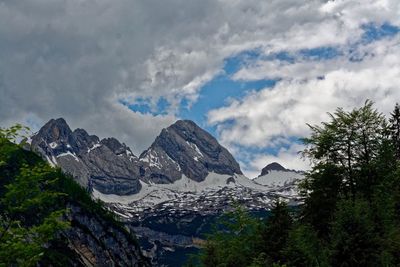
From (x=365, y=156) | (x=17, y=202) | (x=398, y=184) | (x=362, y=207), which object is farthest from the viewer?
(x=398, y=184)

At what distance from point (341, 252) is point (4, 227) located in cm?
1902

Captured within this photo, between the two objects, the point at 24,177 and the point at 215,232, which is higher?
the point at 215,232

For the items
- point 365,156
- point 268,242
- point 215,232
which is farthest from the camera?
point 215,232

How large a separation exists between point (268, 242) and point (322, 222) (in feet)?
19.6

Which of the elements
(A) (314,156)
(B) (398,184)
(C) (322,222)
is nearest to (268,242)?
(C) (322,222)

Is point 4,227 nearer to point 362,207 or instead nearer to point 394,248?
point 362,207

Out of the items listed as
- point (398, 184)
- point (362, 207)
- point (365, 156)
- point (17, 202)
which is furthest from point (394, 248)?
point (17, 202)

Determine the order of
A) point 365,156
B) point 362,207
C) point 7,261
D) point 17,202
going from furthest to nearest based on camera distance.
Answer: point 365,156 < point 362,207 < point 17,202 < point 7,261

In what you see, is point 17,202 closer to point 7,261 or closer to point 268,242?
point 7,261

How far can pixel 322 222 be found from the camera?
45.0 m

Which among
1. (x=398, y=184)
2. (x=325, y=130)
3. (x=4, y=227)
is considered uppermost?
(x=325, y=130)

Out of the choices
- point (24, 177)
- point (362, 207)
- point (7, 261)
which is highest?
point (362, 207)

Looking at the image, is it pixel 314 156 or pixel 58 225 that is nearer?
pixel 58 225

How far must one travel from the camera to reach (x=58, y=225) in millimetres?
20359
